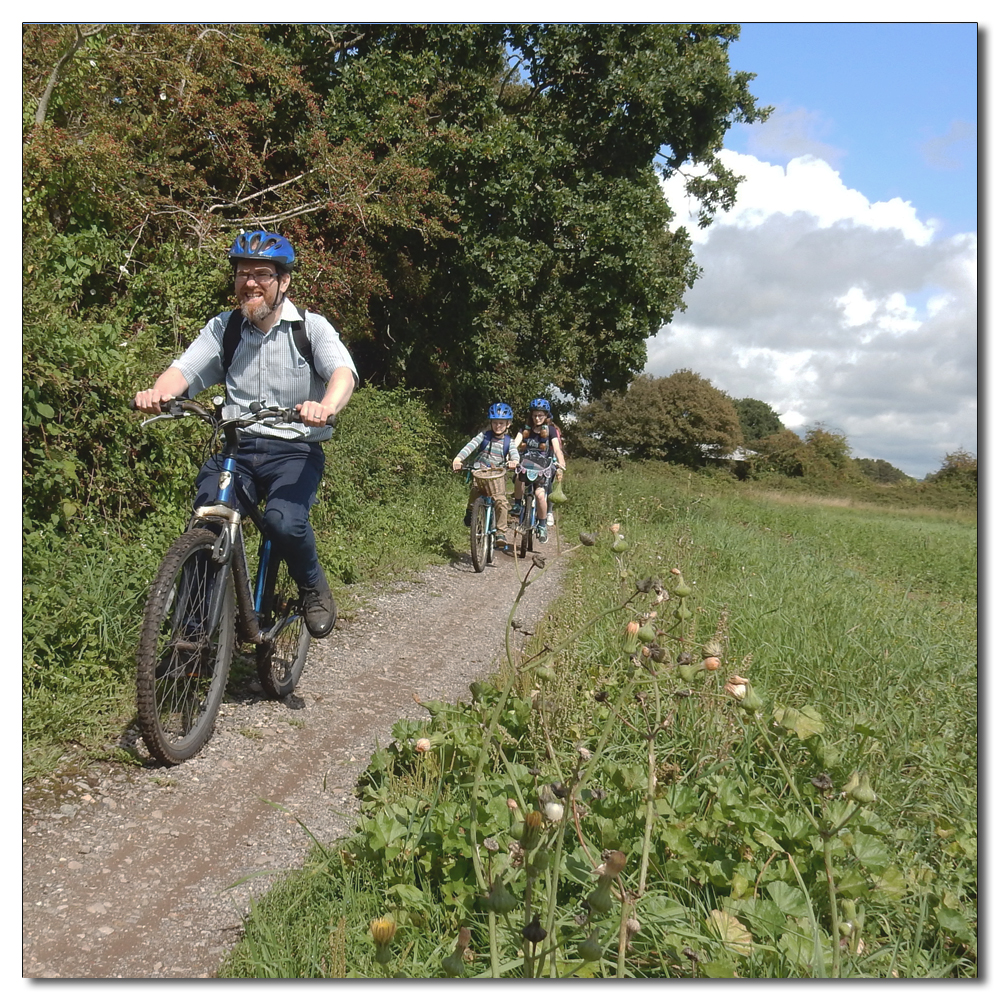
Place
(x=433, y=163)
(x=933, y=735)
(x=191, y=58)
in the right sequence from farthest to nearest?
(x=433, y=163)
(x=191, y=58)
(x=933, y=735)

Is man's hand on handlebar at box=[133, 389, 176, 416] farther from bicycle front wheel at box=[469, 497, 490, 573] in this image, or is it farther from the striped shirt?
bicycle front wheel at box=[469, 497, 490, 573]

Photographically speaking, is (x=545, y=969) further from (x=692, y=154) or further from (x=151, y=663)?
(x=692, y=154)

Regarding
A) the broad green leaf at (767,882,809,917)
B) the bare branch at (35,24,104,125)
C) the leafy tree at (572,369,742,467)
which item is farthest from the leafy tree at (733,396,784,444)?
the broad green leaf at (767,882,809,917)

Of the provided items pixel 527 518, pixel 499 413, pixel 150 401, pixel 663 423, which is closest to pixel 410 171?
pixel 499 413

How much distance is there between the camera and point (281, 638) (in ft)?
13.1

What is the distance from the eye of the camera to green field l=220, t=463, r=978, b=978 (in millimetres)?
1635

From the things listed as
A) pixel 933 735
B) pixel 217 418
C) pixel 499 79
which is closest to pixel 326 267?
pixel 499 79

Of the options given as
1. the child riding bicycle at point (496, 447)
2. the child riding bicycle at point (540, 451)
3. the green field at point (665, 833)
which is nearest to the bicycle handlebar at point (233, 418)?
the green field at point (665, 833)

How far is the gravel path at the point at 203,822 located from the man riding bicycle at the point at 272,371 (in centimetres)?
91

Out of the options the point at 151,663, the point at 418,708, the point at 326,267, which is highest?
the point at 326,267

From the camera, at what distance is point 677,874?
82.0 inches

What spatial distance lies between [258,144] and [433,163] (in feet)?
8.04

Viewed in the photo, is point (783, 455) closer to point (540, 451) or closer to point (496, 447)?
point (540, 451)

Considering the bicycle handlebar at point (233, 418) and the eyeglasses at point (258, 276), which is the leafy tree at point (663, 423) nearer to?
the eyeglasses at point (258, 276)
